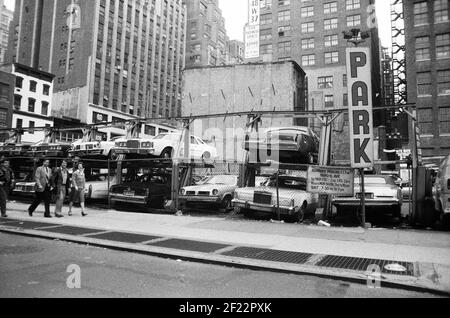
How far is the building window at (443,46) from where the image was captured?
138 feet

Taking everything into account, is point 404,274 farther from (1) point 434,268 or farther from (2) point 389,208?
(2) point 389,208

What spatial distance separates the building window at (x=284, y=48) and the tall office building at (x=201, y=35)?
31.0 meters

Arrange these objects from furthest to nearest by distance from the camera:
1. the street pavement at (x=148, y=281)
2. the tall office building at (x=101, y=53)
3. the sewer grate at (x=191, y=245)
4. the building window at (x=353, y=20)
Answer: the tall office building at (x=101, y=53) < the building window at (x=353, y=20) < the sewer grate at (x=191, y=245) < the street pavement at (x=148, y=281)

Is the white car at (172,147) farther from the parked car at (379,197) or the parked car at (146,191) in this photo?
the parked car at (379,197)

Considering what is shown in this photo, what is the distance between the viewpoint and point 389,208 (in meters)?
10.1

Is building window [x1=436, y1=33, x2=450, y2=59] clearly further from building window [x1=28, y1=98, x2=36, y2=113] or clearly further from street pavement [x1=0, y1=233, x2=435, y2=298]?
building window [x1=28, y1=98, x2=36, y2=113]

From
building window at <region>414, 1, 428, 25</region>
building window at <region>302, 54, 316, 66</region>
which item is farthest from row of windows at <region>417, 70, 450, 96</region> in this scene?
building window at <region>302, 54, 316, 66</region>

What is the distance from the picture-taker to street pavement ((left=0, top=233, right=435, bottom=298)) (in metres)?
4.23

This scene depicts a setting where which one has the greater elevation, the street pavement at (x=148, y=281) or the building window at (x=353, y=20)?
the building window at (x=353, y=20)

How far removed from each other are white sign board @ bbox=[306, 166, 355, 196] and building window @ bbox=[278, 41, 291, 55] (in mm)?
54014

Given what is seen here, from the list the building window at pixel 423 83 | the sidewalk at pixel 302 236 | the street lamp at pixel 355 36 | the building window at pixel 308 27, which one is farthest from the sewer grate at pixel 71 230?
the building window at pixel 308 27

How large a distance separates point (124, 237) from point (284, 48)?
57840 millimetres
